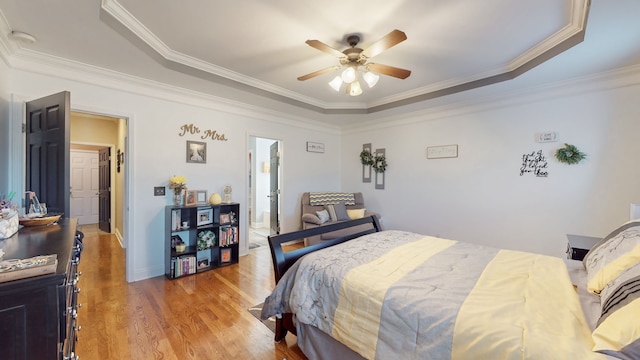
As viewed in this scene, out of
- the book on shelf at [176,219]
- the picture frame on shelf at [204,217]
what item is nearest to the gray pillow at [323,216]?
the picture frame on shelf at [204,217]

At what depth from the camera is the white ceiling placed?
192 cm

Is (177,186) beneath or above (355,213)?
above

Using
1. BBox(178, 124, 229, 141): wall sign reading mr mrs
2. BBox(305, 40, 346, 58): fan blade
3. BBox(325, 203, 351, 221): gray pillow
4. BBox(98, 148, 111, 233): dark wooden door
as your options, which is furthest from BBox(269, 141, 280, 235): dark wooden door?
BBox(98, 148, 111, 233): dark wooden door

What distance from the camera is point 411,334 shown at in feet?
4.01

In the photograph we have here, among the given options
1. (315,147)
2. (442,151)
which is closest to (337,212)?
(315,147)

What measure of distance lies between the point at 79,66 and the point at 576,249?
5.15m

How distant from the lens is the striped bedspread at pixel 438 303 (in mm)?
1032

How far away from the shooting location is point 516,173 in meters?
3.48

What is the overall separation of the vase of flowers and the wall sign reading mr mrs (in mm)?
638

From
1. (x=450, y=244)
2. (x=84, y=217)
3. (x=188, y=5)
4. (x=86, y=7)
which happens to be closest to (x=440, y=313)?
(x=450, y=244)

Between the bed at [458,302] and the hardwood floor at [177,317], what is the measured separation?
356 millimetres

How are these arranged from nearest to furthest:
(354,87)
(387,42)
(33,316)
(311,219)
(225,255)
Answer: (33,316) → (387,42) → (354,87) → (225,255) → (311,219)

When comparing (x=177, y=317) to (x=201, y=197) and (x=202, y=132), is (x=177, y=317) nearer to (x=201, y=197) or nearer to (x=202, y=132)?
(x=201, y=197)

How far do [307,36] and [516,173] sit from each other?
324 cm
